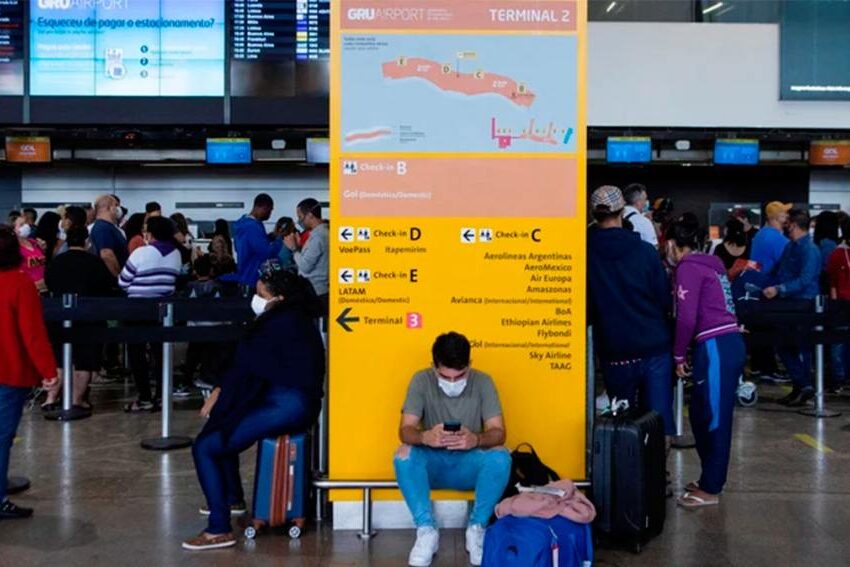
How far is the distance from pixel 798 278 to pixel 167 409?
5532 millimetres

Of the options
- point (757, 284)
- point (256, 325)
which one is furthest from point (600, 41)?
point (256, 325)

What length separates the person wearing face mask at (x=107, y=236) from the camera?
405 inches

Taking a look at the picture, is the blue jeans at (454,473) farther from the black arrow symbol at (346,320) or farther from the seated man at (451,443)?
the black arrow symbol at (346,320)

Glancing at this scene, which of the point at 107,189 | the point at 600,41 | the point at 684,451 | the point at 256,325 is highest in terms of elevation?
the point at 600,41

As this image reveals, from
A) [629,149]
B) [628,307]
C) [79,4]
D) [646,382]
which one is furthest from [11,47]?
[646,382]

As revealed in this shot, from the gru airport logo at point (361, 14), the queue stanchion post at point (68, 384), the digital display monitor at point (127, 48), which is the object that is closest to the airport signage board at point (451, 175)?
the gru airport logo at point (361, 14)

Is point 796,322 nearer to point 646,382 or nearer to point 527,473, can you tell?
point 646,382

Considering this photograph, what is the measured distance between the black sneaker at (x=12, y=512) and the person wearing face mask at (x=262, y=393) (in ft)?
3.92

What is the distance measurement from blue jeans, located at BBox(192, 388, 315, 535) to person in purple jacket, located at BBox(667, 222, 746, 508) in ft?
7.04

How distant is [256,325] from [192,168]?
10.7 m

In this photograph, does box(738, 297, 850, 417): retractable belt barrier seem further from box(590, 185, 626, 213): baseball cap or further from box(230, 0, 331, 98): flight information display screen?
box(230, 0, 331, 98): flight information display screen

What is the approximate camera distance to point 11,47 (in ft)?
44.2

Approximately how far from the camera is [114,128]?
14.1m

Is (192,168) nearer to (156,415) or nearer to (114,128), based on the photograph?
(114,128)
